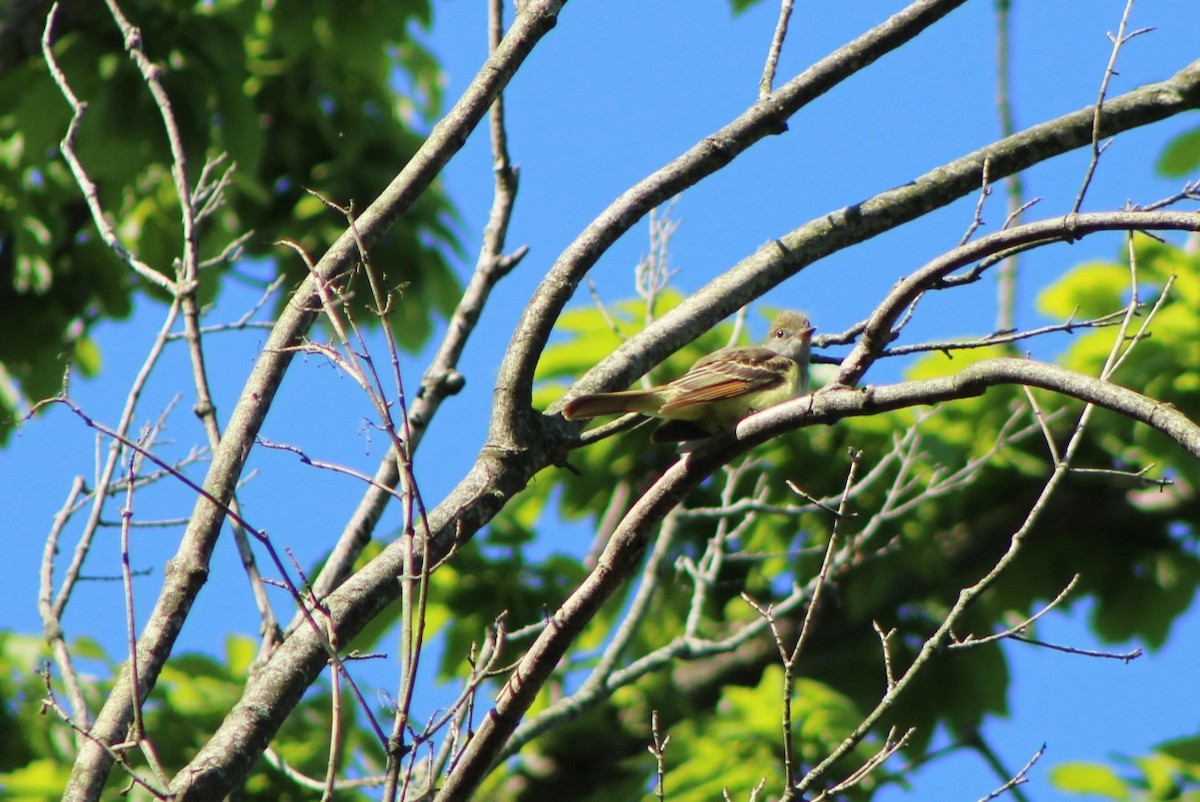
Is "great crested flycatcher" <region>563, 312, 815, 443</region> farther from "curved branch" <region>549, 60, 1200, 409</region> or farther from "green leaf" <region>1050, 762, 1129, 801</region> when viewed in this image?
"green leaf" <region>1050, 762, 1129, 801</region>

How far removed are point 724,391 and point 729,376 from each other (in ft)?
0.82

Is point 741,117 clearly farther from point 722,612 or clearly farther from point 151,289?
point 151,289

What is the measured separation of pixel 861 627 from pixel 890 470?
1081 mm

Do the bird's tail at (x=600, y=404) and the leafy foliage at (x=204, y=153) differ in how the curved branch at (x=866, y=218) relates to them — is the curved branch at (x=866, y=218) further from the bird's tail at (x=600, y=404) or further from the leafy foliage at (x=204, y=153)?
the leafy foliage at (x=204, y=153)

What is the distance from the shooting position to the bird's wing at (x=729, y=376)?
19.0 ft

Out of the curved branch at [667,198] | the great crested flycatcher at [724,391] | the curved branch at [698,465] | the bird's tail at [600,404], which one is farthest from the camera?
the great crested flycatcher at [724,391]

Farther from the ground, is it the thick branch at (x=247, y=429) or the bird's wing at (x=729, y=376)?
the bird's wing at (x=729, y=376)

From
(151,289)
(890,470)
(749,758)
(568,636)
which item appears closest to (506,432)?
(568,636)

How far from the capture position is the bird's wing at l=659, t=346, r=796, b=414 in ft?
19.0

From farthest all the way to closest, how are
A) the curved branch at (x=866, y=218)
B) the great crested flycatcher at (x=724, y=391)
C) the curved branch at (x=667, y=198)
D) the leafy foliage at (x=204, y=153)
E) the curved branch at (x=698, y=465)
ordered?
1. the leafy foliage at (x=204, y=153)
2. the great crested flycatcher at (x=724, y=391)
3. the curved branch at (x=866, y=218)
4. the curved branch at (x=667, y=198)
5. the curved branch at (x=698, y=465)

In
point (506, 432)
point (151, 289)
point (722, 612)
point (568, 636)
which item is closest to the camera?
point (568, 636)

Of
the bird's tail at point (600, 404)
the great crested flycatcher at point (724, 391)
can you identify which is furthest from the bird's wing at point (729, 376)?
the bird's tail at point (600, 404)

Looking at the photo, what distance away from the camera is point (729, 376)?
20.0ft

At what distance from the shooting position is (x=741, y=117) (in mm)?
4137
